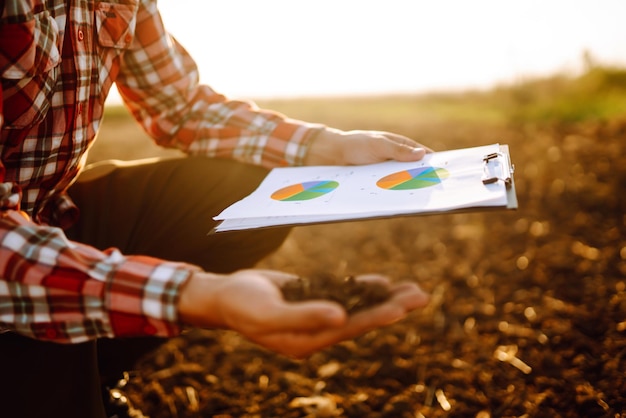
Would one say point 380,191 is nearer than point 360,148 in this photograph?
Yes

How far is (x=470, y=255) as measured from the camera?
2.37 metres

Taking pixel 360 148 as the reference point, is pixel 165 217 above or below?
below

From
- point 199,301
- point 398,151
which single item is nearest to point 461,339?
point 398,151

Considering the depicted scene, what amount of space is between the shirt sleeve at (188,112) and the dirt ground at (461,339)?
66 cm

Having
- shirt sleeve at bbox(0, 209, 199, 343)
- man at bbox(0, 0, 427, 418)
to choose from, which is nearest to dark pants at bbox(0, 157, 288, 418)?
man at bbox(0, 0, 427, 418)

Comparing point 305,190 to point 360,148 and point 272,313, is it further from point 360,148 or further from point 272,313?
point 272,313

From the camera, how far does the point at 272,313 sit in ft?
2.43

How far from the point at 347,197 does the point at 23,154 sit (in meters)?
0.61

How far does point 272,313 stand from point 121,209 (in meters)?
0.75

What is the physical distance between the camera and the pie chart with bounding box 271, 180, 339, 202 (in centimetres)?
117

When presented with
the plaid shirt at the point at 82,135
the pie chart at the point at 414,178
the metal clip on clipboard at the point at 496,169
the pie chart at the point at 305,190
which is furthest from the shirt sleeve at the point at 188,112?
the metal clip on clipboard at the point at 496,169

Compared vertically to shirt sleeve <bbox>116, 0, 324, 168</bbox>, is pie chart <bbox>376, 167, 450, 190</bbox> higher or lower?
lower

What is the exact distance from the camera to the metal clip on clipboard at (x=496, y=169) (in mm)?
1058

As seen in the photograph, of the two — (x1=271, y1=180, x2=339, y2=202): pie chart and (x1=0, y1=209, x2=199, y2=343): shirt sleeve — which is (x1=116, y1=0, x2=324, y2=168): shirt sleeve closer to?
(x1=271, y1=180, x2=339, y2=202): pie chart
